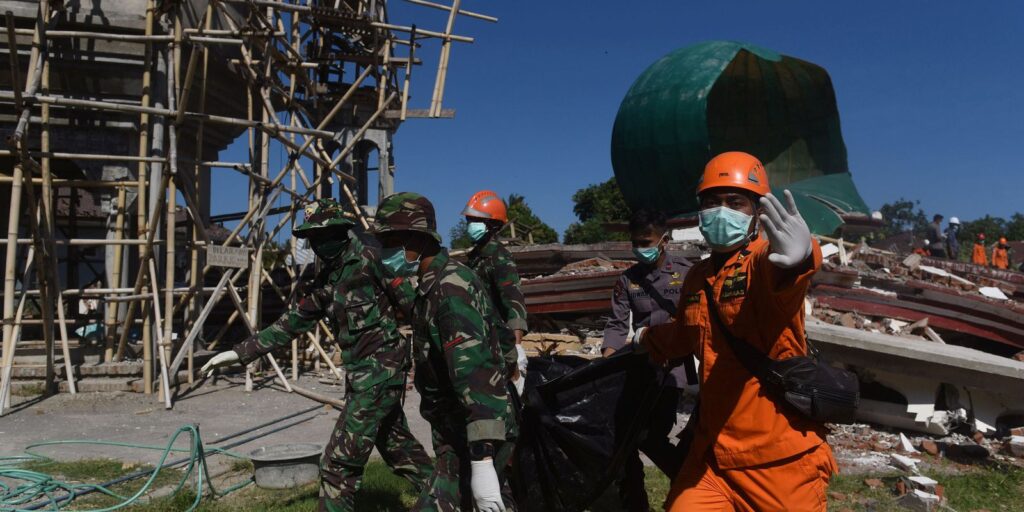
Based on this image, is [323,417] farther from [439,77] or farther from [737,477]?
[439,77]

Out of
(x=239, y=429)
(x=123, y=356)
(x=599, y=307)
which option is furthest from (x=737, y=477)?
(x=123, y=356)

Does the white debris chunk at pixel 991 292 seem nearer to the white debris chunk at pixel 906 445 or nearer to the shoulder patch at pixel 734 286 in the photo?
the white debris chunk at pixel 906 445

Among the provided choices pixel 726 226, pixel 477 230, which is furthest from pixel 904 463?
pixel 726 226

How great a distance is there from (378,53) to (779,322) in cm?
1203

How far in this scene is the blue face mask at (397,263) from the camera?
3418 mm

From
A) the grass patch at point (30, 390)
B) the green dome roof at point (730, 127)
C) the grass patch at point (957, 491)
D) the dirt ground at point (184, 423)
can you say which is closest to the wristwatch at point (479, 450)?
the grass patch at point (957, 491)

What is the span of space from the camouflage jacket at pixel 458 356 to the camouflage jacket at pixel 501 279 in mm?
1988

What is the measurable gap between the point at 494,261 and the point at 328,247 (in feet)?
4.20

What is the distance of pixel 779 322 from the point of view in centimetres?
230

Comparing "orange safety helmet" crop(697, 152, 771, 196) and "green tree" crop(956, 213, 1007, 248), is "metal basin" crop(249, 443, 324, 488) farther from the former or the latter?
"green tree" crop(956, 213, 1007, 248)

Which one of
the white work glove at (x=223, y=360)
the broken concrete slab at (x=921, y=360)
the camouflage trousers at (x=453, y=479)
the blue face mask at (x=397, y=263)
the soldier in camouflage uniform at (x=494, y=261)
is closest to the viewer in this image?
the camouflage trousers at (x=453, y=479)

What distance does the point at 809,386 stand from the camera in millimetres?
2281

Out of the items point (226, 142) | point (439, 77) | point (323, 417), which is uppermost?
point (439, 77)

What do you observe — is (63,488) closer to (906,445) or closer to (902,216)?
(906,445)
